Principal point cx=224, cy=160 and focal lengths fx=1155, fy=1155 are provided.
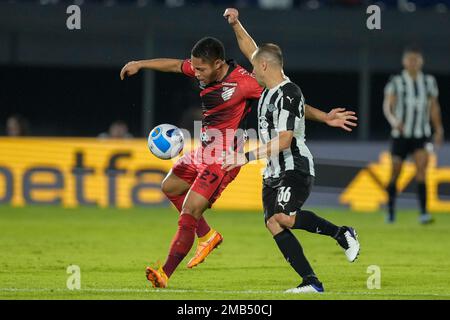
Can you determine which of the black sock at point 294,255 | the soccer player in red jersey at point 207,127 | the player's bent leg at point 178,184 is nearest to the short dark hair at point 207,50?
Result: the soccer player in red jersey at point 207,127

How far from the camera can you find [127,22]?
744 inches

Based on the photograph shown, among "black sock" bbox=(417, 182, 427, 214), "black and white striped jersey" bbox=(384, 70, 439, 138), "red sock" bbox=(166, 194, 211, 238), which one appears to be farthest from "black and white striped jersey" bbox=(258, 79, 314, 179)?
"black and white striped jersey" bbox=(384, 70, 439, 138)

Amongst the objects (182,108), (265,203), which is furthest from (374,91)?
(265,203)

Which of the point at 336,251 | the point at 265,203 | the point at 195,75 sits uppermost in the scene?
the point at 195,75

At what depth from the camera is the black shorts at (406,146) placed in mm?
15227

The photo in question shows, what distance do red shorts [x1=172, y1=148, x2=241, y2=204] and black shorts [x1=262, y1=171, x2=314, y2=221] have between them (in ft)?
2.04

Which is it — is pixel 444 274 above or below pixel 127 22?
below

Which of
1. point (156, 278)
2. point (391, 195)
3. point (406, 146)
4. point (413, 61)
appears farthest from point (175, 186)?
point (413, 61)

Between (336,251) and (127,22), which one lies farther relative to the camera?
(127,22)

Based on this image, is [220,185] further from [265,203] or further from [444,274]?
[444,274]

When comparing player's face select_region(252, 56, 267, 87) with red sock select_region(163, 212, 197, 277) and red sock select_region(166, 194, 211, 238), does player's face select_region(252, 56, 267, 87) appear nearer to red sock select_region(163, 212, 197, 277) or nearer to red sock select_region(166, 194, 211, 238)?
red sock select_region(163, 212, 197, 277)

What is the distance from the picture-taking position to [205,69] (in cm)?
899

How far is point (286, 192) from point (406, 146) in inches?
280
